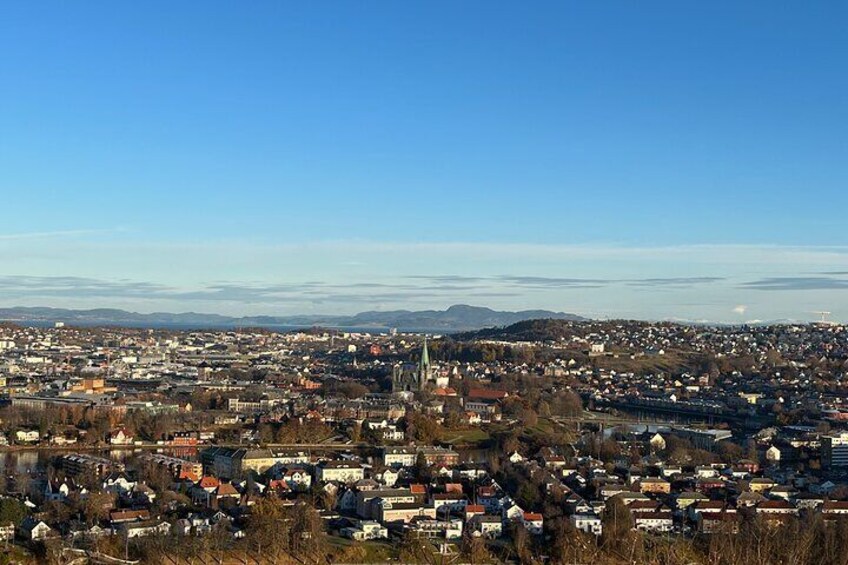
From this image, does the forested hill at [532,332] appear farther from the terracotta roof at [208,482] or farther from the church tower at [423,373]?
the terracotta roof at [208,482]

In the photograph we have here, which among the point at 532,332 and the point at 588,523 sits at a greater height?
the point at 532,332

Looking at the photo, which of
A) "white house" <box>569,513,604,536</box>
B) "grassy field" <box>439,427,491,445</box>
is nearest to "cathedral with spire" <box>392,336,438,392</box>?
"grassy field" <box>439,427,491,445</box>

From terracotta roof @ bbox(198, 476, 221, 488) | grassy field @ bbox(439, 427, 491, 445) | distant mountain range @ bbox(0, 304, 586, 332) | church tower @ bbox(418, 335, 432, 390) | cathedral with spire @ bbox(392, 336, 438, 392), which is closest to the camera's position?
terracotta roof @ bbox(198, 476, 221, 488)

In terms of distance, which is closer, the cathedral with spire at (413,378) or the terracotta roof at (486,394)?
the terracotta roof at (486,394)

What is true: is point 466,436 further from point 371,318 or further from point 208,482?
point 371,318

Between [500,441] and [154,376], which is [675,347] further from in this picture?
[500,441]

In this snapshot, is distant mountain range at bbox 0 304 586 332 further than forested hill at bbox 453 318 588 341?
Yes

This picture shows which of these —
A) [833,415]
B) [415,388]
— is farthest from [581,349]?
[833,415]

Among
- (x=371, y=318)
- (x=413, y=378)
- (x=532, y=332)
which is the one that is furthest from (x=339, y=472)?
(x=371, y=318)

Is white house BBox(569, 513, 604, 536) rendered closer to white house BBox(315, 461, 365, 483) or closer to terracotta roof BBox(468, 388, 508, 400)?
white house BBox(315, 461, 365, 483)

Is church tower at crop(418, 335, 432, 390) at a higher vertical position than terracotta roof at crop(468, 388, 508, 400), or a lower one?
higher

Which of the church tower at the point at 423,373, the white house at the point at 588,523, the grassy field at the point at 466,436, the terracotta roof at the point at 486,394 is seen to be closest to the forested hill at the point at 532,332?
the church tower at the point at 423,373
